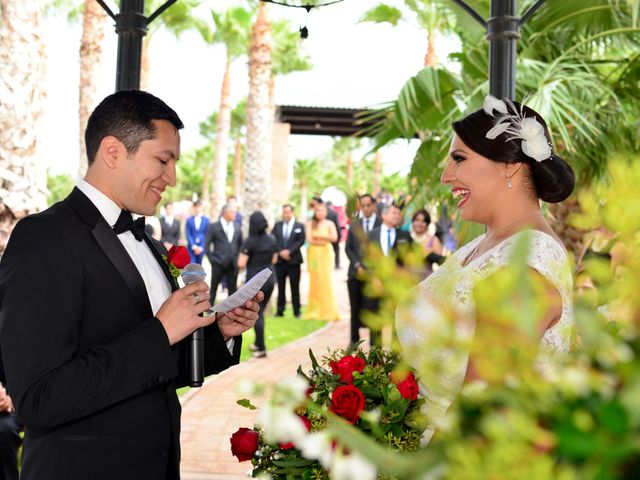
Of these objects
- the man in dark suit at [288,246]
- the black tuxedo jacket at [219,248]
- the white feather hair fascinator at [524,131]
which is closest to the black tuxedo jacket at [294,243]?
the man in dark suit at [288,246]

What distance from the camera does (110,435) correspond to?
85.7 inches

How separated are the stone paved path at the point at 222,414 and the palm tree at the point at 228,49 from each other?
1703 cm

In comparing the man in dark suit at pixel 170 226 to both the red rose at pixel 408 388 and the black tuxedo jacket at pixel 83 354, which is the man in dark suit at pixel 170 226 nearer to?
the black tuxedo jacket at pixel 83 354

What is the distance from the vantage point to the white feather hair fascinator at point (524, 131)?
96.9 inches

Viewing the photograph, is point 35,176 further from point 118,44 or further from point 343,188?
point 343,188

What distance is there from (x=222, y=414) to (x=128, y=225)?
17.4 feet

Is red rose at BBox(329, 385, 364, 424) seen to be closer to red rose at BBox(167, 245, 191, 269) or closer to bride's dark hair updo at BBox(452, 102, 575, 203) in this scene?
red rose at BBox(167, 245, 191, 269)

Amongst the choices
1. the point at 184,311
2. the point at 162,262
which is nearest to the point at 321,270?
the point at 162,262

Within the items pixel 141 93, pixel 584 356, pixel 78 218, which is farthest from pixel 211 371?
pixel 584 356

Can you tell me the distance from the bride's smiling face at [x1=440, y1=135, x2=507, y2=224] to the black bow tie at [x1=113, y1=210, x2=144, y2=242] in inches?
39.6

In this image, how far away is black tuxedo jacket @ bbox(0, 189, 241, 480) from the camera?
1937 millimetres

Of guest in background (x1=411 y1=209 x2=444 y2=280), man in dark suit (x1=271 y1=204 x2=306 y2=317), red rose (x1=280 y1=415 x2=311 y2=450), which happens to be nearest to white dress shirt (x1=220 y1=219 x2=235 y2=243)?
man in dark suit (x1=271 y1=204 x2=306 y2=317)

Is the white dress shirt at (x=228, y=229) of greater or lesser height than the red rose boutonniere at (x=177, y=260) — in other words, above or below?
above

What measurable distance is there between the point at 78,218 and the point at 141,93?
1.56 ft
